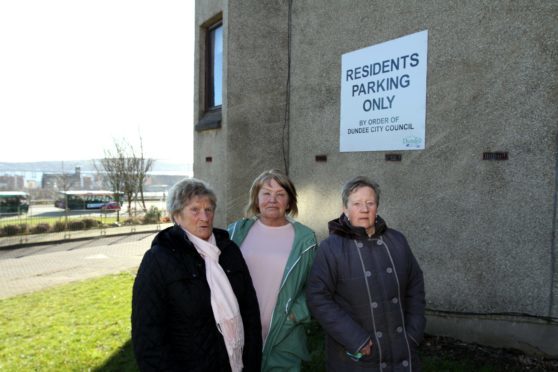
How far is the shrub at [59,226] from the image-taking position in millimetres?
24392

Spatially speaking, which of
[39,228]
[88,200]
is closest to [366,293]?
[39,228]

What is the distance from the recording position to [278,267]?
279 cm

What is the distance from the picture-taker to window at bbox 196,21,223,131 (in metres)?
6.78

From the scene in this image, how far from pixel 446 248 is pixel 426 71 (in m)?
1.71

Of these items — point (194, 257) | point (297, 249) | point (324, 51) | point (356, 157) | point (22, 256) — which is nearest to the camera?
point (194, 257)

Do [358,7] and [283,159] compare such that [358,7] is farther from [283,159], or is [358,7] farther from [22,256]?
[22,256]

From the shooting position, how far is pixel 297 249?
277cm

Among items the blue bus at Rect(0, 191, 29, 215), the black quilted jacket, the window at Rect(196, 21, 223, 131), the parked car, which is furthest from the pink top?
the parked car

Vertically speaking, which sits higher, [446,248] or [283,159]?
[283,159]

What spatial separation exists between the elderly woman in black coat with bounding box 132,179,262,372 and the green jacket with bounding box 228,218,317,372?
1.04 feet

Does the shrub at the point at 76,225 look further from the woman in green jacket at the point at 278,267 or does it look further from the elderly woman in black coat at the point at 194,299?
the elderly woman in black coat at the point at 194,299

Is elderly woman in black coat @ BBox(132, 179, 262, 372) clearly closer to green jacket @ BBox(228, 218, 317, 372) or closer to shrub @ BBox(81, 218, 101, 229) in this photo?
green jacket @ BBox(228, 218, 317, 372)

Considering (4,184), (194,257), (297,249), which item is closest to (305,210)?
(297,249)

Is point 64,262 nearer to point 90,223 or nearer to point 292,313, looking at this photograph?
point 90,223
